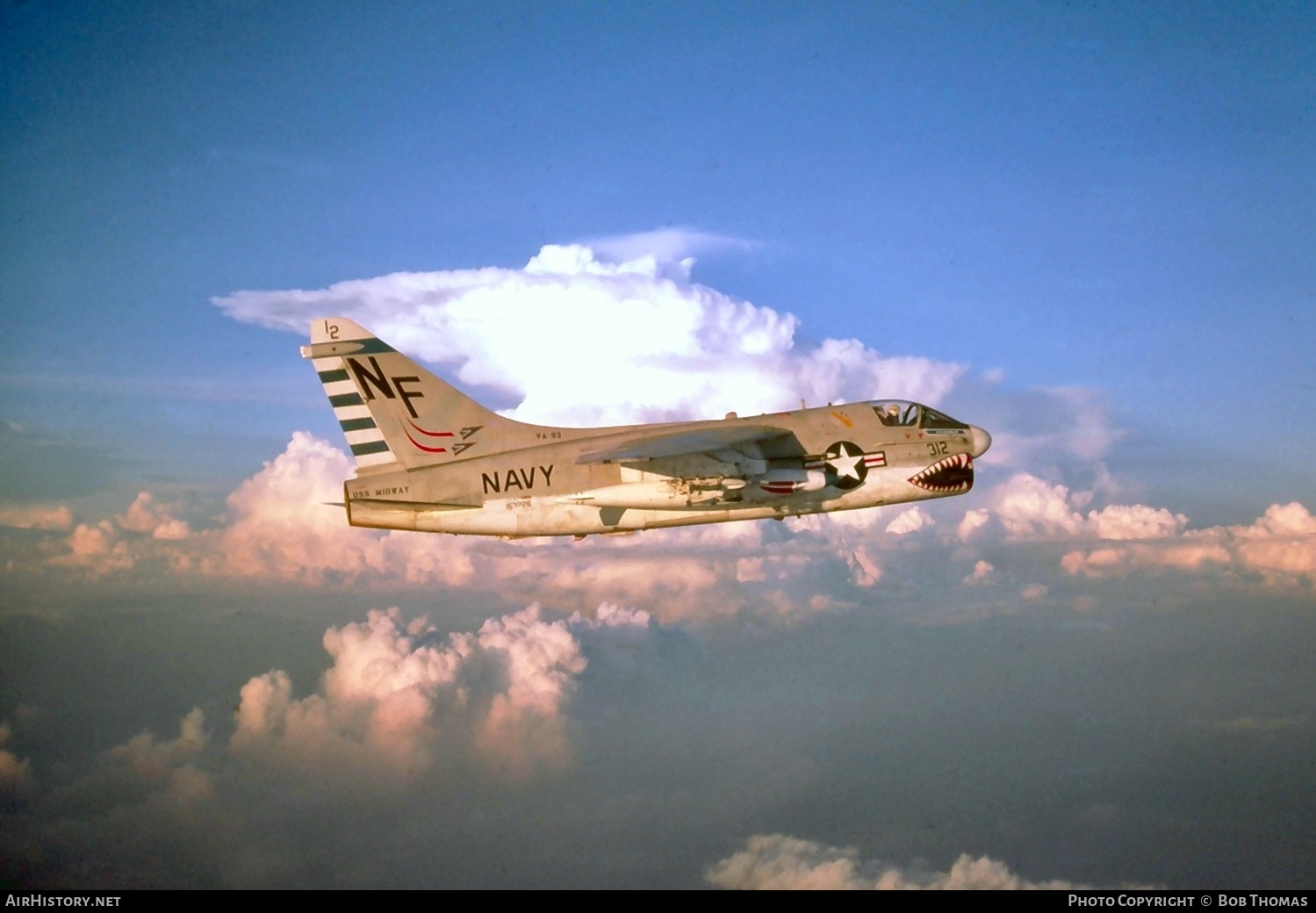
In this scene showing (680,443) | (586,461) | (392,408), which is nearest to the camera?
(586,461)

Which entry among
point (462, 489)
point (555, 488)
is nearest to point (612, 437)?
point (555, 488)

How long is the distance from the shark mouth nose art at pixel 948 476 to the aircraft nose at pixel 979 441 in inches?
11.5

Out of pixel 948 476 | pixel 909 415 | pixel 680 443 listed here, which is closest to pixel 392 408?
pixel 680 443

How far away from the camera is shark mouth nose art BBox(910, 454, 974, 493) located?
89.8 feet

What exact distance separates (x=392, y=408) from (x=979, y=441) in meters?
15.8

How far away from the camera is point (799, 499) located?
26188 millimetres

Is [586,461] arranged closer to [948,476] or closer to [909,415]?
[909,415]

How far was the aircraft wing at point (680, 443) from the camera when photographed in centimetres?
2344

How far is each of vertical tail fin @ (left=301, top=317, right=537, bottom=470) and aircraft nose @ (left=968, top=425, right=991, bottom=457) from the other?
476 inches

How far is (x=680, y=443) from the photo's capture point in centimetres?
2398

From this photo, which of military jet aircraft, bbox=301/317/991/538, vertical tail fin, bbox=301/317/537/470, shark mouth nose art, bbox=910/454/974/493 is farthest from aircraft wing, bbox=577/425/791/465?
shark mouth nose art, bbox=910/454/974/493

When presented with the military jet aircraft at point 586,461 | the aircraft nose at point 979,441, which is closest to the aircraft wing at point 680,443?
the military jet aircraft at point 586,461
